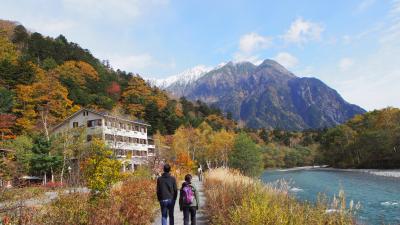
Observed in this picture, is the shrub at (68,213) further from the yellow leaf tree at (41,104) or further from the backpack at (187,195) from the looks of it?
the yellow leaf tree at (41,104)

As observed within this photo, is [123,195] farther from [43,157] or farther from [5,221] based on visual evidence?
[43,157]

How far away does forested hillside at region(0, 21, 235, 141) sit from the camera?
5153 centimetres

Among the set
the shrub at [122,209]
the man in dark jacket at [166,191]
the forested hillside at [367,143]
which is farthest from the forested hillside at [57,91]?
the man in dark jacket at [166,191]

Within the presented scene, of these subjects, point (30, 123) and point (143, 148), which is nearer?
point (30, 123)

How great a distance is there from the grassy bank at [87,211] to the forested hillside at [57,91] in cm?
3438

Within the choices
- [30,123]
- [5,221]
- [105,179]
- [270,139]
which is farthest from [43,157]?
[270,139]

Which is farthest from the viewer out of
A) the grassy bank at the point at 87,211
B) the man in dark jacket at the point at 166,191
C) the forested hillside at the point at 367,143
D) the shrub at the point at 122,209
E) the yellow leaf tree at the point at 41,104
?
the forested hillside at the point at 367,143

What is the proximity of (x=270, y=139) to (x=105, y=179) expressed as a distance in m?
125

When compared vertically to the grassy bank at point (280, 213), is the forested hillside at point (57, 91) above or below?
above

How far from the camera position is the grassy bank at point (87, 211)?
27.4ft

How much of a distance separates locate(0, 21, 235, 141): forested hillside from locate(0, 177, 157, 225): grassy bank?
3438 cm

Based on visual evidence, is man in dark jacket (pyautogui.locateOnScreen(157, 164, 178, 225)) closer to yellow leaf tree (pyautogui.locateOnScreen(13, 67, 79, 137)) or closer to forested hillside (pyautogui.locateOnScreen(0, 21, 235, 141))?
forested hillside (pyautogui.locateOnScreen(0, 21, 235, 141))

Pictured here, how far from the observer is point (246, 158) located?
48375mm

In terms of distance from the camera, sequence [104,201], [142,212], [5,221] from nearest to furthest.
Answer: [5,221] → [104,201] → [142,212]
